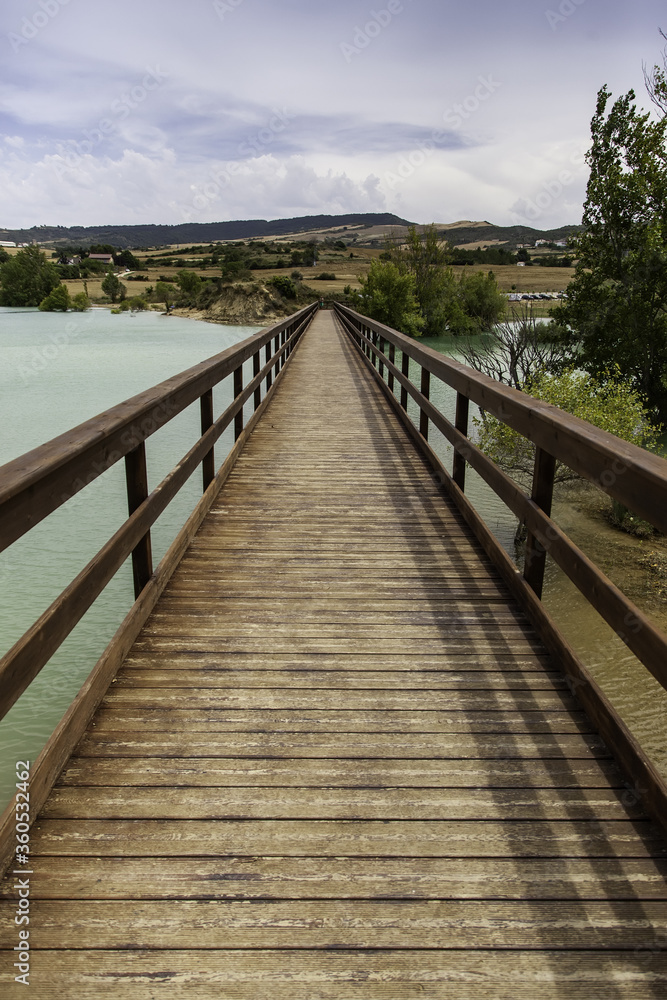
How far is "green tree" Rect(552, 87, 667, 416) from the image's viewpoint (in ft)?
56.6

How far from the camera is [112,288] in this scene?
8519 cm

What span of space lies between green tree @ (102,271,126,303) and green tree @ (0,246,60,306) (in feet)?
21.7

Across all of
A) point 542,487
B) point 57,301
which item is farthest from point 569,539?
point 57,301

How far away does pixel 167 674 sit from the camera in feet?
8.28

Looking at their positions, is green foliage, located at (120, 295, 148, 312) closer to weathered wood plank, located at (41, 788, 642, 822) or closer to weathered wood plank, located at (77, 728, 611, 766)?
weathered wood plank, located at (77, 728, 611, 766)

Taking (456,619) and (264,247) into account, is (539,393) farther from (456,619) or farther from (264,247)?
(264,247)

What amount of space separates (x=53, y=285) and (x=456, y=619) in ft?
314

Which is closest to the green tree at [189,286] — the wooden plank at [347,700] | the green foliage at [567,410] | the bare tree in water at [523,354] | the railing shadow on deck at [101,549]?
the bare tree in water at [523,354]

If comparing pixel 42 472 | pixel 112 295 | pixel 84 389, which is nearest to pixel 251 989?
pixel 42 472

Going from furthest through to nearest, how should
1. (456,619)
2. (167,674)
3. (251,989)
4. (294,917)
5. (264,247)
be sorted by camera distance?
1. (264,247)
2. (456,619)
3. (167,674)
4. (294,917)
5. (251,989)

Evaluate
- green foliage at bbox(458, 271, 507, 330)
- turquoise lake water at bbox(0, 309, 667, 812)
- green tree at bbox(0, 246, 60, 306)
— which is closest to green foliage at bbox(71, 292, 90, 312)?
green tree at bbox(0, 246, 60, 306)

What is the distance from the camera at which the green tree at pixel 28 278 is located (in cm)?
8619

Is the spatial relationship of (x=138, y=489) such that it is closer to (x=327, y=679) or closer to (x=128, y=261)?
(x=327, y=679)

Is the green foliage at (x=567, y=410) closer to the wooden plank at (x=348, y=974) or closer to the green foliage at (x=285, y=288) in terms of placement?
the wooden plank at (x=348, y=974)
